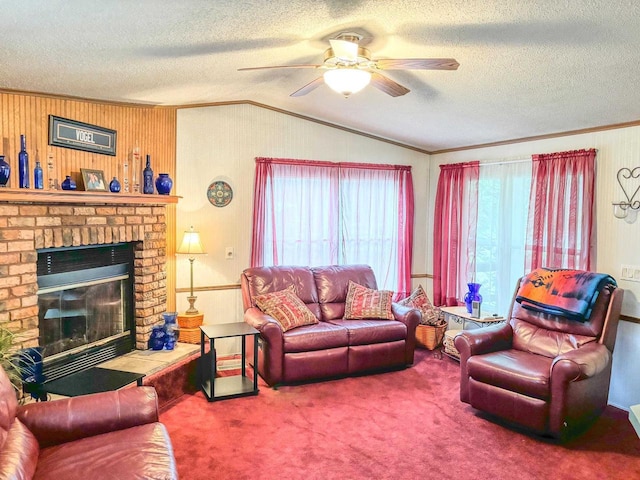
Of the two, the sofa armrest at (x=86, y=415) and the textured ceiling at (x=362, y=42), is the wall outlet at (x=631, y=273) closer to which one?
the textured ceiling at (x=362, y=42)

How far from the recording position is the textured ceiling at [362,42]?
2.25m

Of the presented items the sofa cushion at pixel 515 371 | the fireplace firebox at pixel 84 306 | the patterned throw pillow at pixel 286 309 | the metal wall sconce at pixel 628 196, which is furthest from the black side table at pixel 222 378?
the metal wall sconce at pixel 628 196

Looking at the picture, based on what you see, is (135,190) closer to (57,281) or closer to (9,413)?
(57,281)

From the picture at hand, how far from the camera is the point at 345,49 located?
2.52 metres

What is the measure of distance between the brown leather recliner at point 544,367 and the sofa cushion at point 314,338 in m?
1.08

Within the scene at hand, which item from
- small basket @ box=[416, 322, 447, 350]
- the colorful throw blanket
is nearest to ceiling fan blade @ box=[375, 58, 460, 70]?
the colorful throw blanket

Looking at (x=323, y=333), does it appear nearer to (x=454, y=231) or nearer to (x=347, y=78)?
(x=454, y=231)

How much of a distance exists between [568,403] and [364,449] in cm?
138

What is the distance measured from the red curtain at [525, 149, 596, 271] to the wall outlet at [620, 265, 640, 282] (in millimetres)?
262

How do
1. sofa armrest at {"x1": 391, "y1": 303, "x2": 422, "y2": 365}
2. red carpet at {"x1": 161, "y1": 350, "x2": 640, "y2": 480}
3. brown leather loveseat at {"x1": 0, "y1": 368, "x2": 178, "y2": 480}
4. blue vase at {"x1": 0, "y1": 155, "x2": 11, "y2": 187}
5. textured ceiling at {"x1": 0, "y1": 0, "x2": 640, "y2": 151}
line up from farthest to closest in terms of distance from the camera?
sofa armrest at {"x1": 391, "y1": 303, "x2": 422, "y2": 365} → blue vase at {"x1": 0, "y1": 155, "x2": 11, "y2": 187} → red carpet at {"x1": 161, "y1": 350, "x2": 640, "y2": 480} → textured ceiling at {"x1": 0, "y1": 0, "x2": 640, "y2": 151} → brown leather loveseat at {"x1": 0, "y1": 368, "x2": 178, "y2": 480}

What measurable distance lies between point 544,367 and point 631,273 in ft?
3.87

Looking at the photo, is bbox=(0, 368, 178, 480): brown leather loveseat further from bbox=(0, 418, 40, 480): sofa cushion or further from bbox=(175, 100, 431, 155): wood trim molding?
bbox=(175, 100, 431, 155): wood trim molding

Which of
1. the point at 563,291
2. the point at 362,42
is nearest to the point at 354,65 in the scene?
the point at 362,42

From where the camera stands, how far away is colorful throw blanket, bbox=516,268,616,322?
140 inches
